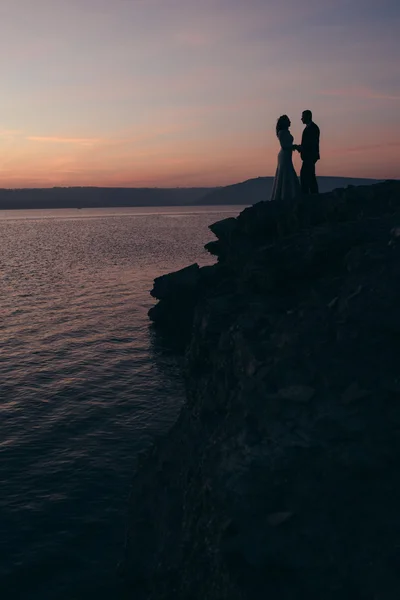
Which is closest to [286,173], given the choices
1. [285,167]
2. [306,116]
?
[285,167]

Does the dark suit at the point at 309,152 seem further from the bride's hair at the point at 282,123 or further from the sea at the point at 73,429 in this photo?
the sea at the point at 73,429

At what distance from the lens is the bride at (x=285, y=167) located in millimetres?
19781

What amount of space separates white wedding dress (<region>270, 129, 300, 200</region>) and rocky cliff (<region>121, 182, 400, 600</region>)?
2213 mm

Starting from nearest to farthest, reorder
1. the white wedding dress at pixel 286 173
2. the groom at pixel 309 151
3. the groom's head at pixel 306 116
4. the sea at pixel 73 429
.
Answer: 1. the sea at pixel 73 429
2. the groom's head at pixel 306 116
3. the white wedding dress at pixel 286 173
4. the groom at pixel 309 151

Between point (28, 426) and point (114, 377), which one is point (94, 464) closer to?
point (28, 426)

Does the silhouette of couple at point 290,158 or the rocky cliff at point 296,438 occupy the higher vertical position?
the silhouette of couple at point 290,158

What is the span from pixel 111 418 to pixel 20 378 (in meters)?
10.8

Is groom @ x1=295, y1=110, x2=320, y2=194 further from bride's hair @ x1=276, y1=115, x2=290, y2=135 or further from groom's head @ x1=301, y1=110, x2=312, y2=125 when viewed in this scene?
bride's hair @ x1=276, y1=115, x2=290, y2=135

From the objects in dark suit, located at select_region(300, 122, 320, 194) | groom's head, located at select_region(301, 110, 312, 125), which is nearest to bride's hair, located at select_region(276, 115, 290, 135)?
groom's head, located at select_region(301, 110, 312, 125)

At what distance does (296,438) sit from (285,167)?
12.6 metres

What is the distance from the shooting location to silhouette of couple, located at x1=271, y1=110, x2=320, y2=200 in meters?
19.8

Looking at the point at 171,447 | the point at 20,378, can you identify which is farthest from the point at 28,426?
the point at 171,447

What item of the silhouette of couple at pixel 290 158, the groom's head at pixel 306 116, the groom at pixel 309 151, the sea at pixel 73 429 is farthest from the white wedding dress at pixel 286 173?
the sea at pixel 73 429

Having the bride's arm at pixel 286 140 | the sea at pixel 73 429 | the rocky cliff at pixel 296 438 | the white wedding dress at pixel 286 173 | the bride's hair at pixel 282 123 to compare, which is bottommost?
the sea at pixel 73 429
